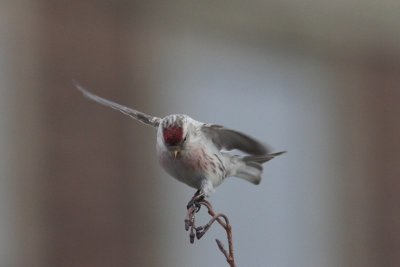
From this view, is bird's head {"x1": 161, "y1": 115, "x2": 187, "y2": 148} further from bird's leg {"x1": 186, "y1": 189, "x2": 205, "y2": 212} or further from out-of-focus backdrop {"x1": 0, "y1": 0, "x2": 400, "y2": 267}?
out-of-focus backdrop {"x1": 0, "y1": 0, "x2": 400, "y2": 267}

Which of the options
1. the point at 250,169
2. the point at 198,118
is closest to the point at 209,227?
the point at 250,169

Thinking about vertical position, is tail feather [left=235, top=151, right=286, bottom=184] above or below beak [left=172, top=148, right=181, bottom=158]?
below

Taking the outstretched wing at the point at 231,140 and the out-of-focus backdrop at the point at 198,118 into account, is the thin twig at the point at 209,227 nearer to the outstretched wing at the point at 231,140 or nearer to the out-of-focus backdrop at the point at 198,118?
the outstretched wing at the point at 231,140

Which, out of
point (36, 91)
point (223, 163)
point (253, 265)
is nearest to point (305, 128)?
point (253, 265)

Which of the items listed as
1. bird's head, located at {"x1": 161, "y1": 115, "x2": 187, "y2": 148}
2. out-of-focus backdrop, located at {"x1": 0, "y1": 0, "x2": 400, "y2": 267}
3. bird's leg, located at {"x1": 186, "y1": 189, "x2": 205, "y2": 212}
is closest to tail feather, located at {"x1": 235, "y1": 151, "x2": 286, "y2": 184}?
bird's head, located at {"x1": 161, "y1": 115, "x2": 187, "y2": 148}

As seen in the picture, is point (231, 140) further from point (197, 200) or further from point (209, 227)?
point (209, 227)

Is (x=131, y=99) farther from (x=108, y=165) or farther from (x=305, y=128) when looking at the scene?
(x=305, y=128)

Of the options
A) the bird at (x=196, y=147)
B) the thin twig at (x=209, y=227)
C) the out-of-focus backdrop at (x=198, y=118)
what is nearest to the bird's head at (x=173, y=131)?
the bird at (x=196, y=147)
